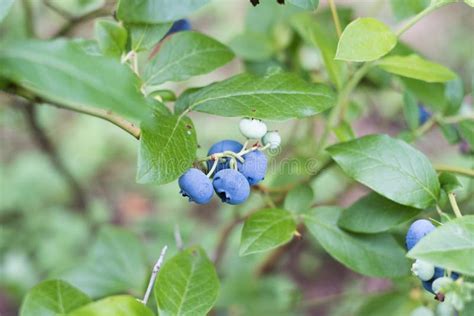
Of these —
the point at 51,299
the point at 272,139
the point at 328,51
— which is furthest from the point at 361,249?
the point at 51,299

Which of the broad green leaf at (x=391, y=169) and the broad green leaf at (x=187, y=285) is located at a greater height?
the broad green leaf at (x=391, y=169)

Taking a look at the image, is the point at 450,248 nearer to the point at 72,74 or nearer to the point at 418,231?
the point at 418,231

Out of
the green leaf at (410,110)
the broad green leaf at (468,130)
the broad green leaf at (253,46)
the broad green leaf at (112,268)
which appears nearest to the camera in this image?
the broad green leaf at (468,130)

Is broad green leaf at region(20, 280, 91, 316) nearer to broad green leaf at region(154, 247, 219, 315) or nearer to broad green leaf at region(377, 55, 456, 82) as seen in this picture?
broad green leaf at region(154, 247, 219, 315)

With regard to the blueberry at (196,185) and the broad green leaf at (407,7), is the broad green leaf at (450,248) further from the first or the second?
the broad green leaf at (407,7)

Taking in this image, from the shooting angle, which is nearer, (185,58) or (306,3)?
(306,3)

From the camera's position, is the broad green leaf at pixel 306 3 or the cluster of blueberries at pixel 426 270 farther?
the broad green leaf at pixel 306 3

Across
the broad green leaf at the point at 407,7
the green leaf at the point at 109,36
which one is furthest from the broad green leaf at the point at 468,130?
the green leaf at the point at 109,36
